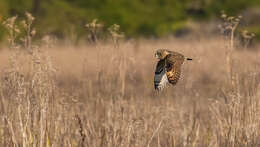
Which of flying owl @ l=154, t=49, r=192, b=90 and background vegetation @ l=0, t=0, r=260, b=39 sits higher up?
background vegetation @ l=0, t=0, r=260, b=39

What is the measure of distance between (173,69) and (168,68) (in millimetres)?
23

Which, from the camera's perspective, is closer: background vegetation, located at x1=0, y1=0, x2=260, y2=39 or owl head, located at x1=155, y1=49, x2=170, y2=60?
owl head, located at x1=155, y1=49, x2=170, y2=60

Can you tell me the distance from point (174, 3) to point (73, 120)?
14.2m

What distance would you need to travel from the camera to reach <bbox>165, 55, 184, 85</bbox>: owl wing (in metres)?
2.20

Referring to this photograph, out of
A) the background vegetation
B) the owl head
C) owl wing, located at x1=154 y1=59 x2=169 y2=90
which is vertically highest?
the background vegetation

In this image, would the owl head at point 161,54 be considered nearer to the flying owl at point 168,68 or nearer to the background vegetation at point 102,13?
the flying owl at point 168,68

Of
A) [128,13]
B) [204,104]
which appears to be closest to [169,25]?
[128,13]

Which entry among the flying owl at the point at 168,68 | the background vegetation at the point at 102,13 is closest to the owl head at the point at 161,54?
the flying owl at the point at 168,68

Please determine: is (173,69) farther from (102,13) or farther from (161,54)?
(102,13)

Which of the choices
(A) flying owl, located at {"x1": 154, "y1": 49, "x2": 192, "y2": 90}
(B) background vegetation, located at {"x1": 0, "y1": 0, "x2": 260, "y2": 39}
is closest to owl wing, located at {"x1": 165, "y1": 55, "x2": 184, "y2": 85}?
(A) flying owl, located at {"x1": 154, "y1": 49, "x2": 192, "y2": 90}

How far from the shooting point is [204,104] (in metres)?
6.75

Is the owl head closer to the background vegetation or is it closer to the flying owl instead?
the flying owl

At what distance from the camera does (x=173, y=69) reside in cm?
222

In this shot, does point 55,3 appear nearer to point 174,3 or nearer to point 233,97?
point 174,3
